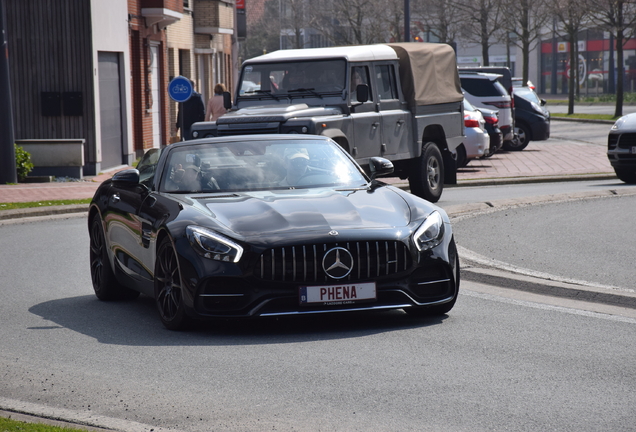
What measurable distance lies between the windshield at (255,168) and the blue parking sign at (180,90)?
665 inches

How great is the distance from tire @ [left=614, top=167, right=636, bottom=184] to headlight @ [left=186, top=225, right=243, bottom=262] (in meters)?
13.2

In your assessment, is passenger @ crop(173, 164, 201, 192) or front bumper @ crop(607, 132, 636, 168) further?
front bumper @ crop(607, 132, 636, 168)

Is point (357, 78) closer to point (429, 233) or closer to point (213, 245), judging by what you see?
point (429, 233)

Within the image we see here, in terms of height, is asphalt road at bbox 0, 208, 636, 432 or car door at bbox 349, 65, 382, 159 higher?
car door at bbox 349, 65, 382, 159

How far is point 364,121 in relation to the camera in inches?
580

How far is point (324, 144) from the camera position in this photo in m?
8.70

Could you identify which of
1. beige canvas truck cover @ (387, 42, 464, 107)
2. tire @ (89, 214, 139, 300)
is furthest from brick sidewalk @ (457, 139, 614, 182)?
tire @ (89, 214, 139, 300)

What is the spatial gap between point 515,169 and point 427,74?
7.47 metres

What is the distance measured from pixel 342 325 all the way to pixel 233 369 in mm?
1465

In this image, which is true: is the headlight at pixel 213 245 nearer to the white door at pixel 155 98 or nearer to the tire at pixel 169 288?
the tire at pixel 169 288

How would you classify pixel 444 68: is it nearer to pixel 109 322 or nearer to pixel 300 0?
pixel 109 322

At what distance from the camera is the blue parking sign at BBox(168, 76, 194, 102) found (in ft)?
82.2

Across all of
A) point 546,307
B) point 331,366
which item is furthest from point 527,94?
point 331,366

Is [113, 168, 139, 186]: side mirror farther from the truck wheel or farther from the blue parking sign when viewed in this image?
the blue parking sign
